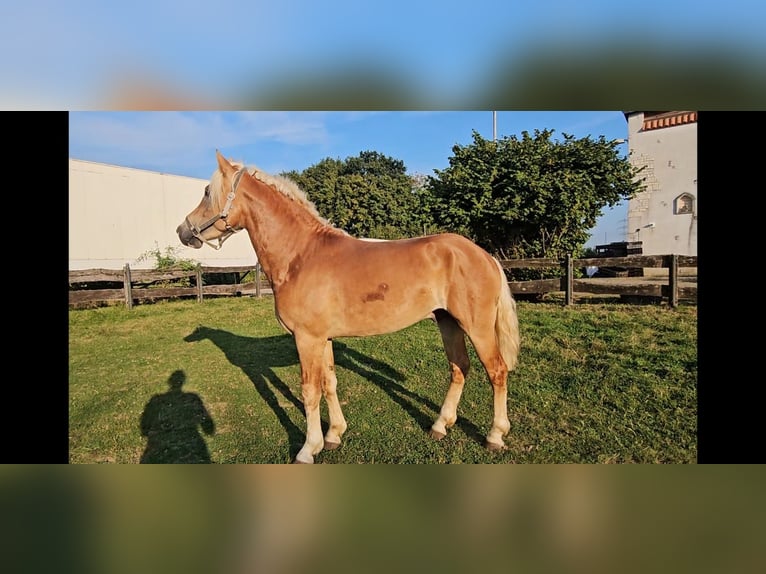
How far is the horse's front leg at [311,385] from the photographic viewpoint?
287 cm

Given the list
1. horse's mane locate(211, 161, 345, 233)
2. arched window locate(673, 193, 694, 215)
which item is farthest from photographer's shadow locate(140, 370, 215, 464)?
arched window locate(673, 193, 694, 215)

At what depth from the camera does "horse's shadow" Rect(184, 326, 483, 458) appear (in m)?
3.48

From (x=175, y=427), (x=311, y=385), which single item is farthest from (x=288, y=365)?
(x=311, y=385)

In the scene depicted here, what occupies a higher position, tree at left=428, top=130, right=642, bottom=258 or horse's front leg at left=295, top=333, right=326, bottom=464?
tree at left=428, top=130, right=642, bottom=258

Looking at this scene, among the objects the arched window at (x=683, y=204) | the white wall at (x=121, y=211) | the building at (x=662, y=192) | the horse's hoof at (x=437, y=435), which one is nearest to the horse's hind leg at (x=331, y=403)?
the horse's hoof at (x=437, y=435)

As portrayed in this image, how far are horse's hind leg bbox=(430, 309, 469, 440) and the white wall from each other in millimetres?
9996

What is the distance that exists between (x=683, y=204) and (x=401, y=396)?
723 centimetres

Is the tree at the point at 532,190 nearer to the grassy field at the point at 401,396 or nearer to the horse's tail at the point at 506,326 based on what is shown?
the grassy field at the point at 401,396

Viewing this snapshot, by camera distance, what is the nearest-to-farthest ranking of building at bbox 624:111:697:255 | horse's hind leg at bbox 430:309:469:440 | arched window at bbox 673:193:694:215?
horse's hind leg at bbox 430:309:469:440
building at bbox 624:111:697:255
arched window at bbox 673:193:694:215

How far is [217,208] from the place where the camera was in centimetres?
294

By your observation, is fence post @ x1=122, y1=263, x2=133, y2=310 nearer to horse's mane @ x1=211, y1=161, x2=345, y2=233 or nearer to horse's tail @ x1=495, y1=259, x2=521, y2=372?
horse's mane @ x1=211, y1=161, x2=345, y2=233

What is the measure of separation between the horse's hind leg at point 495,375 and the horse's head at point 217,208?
2184 millimetres

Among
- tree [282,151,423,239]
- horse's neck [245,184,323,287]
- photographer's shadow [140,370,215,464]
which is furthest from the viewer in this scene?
tree [282,151,423,239]
